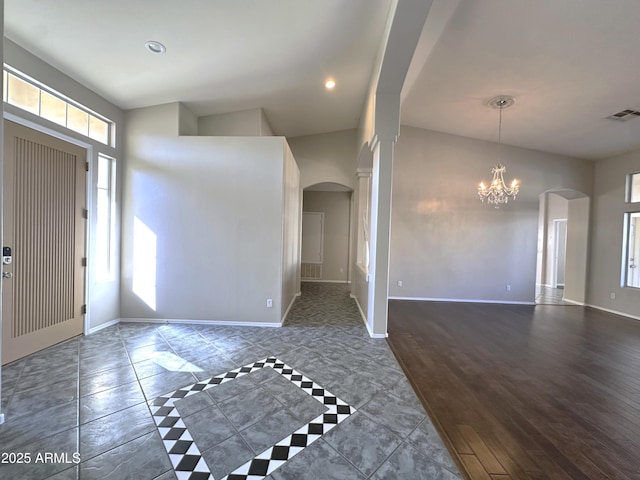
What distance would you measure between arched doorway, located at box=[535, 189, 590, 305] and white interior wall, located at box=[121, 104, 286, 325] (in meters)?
6.40

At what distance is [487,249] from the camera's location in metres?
6.09

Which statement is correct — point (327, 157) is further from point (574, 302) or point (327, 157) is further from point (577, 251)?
Result: point (574, 302)

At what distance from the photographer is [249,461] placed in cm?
163

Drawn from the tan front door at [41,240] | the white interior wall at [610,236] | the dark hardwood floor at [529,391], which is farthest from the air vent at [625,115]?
the tan front door at [41,240]

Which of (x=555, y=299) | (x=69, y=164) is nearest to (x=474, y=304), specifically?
(x=555, y=299)

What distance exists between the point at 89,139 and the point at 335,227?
5863 mm

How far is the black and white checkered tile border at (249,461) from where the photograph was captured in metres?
1.56

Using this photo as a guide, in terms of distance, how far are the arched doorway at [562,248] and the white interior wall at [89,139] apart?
27.9 ft

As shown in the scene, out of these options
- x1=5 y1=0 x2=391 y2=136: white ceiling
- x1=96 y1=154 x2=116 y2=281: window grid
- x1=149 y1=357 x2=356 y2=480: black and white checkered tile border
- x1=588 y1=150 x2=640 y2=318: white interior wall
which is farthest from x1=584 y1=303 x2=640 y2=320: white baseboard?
x1=96 y1=154 x2=116 y2=281: window grid

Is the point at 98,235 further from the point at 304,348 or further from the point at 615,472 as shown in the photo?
the point at 615,472

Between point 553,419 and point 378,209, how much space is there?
2.65 m

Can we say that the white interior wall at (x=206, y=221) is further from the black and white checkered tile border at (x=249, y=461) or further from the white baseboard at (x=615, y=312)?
the white baseboard at (x=615, y=312)

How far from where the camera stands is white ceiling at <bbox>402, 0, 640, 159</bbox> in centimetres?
274


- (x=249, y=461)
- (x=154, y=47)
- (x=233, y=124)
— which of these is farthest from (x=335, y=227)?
(x=249, y=461)
